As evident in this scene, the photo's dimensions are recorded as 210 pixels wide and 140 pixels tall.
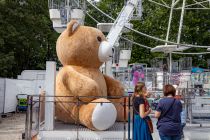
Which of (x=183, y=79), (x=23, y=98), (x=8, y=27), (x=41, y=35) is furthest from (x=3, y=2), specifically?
(x=183, y=79)

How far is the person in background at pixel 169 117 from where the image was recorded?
7.04m

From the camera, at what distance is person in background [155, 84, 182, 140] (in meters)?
7.04

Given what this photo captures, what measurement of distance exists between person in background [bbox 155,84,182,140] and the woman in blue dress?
0.50 m

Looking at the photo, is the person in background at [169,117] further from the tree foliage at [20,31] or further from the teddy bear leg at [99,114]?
the tree foliage at [20,31]

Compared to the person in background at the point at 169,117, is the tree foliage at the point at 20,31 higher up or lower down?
higher up

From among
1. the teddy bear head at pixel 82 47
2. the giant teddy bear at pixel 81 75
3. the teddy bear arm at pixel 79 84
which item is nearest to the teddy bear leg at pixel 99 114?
the giant teddy bear at pixel 81 75

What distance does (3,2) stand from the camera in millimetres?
31719

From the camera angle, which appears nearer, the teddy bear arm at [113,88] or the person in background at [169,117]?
the person in background at [169,117]

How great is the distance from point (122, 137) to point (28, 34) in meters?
25.8

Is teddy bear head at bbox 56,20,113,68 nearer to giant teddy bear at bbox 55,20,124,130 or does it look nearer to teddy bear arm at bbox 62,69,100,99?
giant teddy bear at bbox 55,20,124,130

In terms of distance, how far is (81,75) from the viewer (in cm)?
1116

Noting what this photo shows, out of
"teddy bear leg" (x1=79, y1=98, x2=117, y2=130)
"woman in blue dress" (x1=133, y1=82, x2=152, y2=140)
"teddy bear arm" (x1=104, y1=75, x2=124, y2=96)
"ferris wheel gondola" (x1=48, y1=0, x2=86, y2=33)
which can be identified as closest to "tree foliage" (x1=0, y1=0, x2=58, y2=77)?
"ferris wheel gondola" (x1=48, y1=0, x2=86, y2=33)

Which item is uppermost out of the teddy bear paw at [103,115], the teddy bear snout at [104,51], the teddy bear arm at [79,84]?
the teddy bear snout at [104,51]

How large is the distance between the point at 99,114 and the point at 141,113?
285 cm
